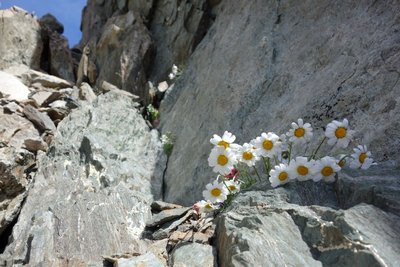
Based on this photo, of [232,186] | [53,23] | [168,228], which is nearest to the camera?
[232,186]

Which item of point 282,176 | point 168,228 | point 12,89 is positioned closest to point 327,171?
point 282,176

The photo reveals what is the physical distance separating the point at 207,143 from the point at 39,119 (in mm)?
4818

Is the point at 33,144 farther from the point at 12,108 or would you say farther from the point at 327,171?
the point at 327,171

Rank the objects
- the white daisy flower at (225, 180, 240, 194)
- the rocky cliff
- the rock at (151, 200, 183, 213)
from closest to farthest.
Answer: the rocky cliff
the white daisy flower at (225, 180, 240, 194)
the rock at (151, 200, 183, 213)

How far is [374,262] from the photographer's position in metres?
2.66

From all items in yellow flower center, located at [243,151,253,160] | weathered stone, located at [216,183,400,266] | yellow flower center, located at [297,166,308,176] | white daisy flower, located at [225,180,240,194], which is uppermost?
yellow flower center, located at [243,151,253,160]

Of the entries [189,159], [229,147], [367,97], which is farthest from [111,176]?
[367,97]

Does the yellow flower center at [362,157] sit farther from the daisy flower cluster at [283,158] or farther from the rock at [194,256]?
the rock at [194,256]

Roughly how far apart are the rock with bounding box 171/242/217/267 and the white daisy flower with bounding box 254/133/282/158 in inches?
42.6

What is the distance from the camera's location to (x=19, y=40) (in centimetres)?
1894

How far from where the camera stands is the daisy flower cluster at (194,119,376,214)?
3.69 m

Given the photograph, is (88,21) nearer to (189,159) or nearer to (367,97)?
(189,159)

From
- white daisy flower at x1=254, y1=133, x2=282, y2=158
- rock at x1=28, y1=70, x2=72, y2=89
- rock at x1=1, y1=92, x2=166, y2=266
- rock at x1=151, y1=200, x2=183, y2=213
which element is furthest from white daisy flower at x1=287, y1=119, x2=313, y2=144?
rock at x1=28, y1=70, x2=72, y2=89

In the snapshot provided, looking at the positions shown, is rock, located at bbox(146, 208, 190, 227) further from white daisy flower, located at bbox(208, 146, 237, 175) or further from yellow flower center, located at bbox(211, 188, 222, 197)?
white daisy flower, located at bbox(208, 146, 237, 175)
